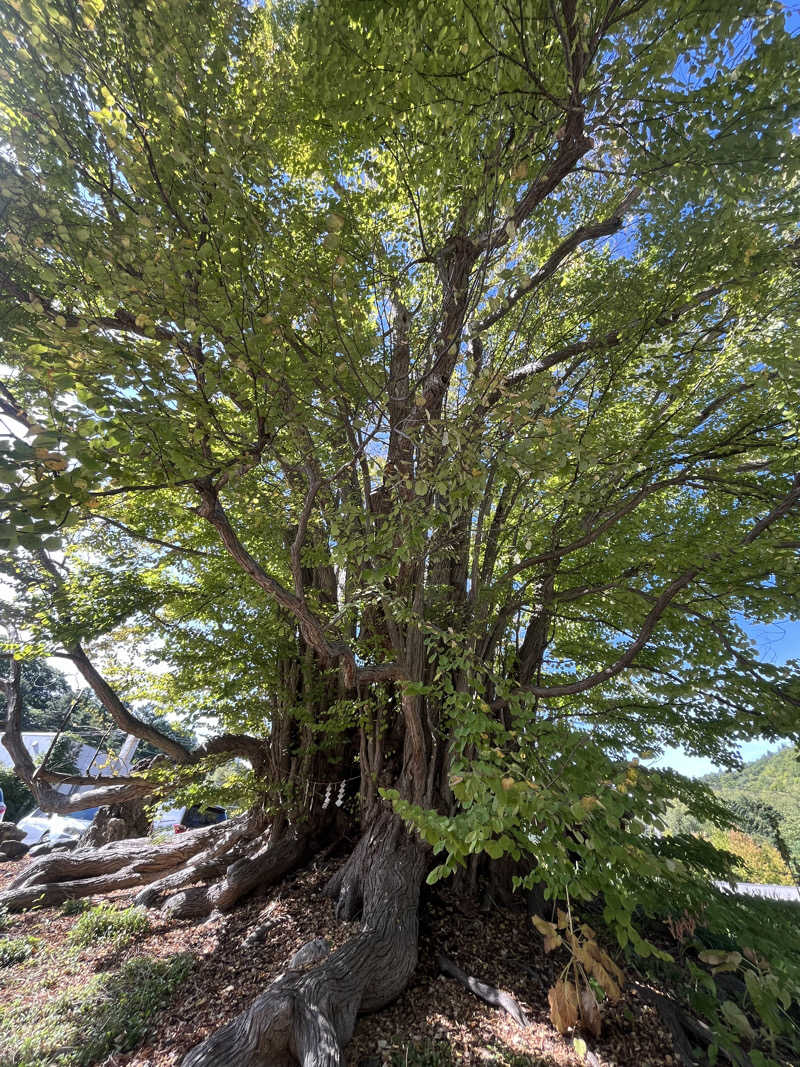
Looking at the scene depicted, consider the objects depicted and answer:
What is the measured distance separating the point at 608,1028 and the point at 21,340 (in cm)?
661

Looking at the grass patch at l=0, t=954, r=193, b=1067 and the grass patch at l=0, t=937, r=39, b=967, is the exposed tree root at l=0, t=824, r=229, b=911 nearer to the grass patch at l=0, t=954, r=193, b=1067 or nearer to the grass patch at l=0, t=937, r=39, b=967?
the grass patch at l=0, t=937, r=39, b=967

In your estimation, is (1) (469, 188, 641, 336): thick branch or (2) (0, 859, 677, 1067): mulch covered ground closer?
(2) (0, 859, 677, 1067): mulch covered ground

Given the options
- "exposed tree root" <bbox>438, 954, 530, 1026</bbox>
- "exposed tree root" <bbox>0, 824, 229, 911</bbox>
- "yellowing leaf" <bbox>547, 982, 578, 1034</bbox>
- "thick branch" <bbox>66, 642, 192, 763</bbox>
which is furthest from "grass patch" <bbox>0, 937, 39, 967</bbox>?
"yellowing leaf" <bbox>547, 982, 578, 1034</bbox>

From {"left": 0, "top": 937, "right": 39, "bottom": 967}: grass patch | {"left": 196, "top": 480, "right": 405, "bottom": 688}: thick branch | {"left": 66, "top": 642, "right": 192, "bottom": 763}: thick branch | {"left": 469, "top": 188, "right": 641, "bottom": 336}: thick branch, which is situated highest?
{"left": 469, "top": 188, "right": 641, "bottom": 336}: thick branch

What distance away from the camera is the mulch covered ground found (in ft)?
9.22

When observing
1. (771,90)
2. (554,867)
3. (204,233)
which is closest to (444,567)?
(554,867)

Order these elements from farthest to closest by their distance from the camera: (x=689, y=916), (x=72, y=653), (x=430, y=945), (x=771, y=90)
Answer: (x=72, y=653) → (x=430, y=945) → (x=689, y=916) → (x=771, y=90)

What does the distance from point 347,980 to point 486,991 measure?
46.9 inches

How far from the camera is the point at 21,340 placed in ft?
11.2

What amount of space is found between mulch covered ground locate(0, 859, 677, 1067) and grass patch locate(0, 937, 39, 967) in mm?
261

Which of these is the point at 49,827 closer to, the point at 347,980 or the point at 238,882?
the point at 238,882

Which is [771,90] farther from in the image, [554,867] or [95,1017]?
[95,1017]

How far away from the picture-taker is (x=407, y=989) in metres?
3.42

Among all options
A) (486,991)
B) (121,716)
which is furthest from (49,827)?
(486,991)
